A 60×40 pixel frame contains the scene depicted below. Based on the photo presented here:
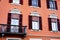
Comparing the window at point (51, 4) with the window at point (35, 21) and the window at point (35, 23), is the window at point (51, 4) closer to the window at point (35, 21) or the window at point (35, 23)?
the window at point (35, 21)

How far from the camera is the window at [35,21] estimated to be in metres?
14.5

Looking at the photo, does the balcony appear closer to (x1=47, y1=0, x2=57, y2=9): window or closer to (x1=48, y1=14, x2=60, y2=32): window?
(x1=48, y1=14, x2=60, y2=32): window

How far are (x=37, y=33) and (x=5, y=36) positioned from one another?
3519mm

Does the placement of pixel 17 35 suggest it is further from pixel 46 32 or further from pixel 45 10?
pixel 45 10

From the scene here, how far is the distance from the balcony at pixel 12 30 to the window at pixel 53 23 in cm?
345

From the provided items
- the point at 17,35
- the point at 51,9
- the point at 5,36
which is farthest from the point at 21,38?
the point at 51,9

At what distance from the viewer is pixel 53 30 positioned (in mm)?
15305

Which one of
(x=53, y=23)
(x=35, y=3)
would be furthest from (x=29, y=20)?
(x=53, y=23)

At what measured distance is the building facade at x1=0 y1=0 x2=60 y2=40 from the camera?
13375mm

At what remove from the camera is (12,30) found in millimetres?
13445

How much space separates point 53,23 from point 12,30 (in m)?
5.09

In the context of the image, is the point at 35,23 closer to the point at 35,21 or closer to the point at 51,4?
the point at 35,21

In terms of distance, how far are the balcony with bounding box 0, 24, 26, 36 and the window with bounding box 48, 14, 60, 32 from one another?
A: 136 inches

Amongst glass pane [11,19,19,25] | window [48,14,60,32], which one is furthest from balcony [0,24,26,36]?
window [48,14,60,32]
